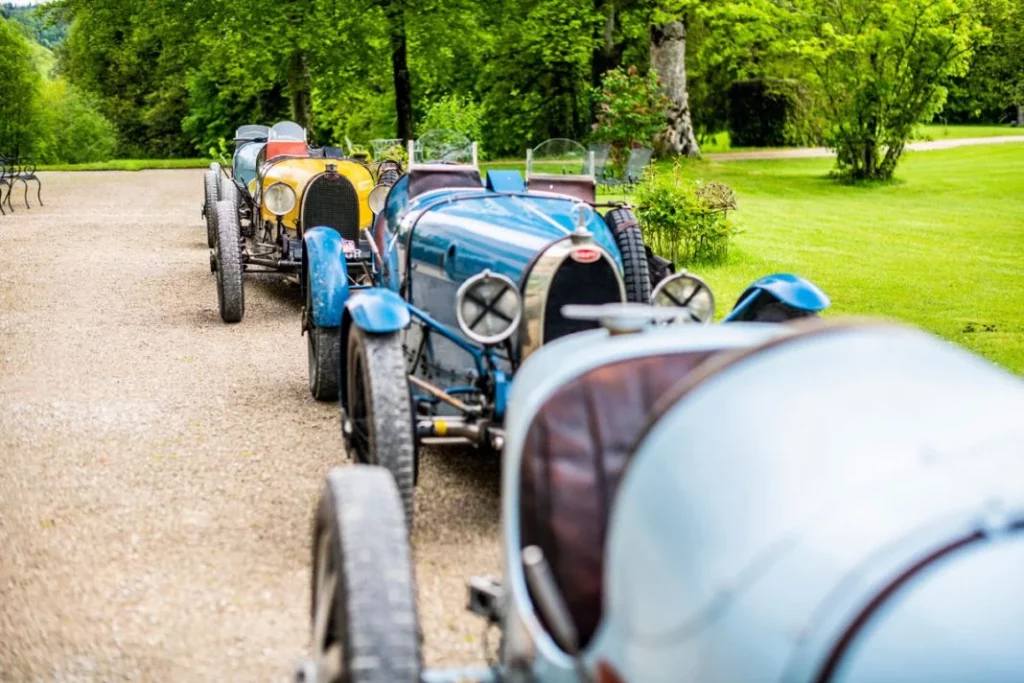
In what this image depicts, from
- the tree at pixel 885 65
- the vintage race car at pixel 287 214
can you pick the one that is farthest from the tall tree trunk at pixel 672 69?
the vintage race car at pixel 287 214

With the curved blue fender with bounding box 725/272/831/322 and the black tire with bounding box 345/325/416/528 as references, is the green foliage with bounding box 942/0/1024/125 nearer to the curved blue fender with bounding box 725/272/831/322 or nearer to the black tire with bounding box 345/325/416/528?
the curved blue fender with bounding box 725/272/831/322

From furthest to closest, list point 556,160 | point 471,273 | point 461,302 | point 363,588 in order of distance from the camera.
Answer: point 556,160 < point 471,273 < point 461,302 < point 363,588

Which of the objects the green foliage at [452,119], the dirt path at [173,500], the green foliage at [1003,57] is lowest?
the dirt path at [173,500]

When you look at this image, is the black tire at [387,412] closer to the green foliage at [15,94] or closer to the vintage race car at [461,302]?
the vintage race car at [461,302]

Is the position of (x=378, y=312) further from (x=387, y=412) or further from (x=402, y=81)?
(x=402, y=81)

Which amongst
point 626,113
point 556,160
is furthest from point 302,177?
point 626,113

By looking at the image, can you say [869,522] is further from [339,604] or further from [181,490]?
[181,490]

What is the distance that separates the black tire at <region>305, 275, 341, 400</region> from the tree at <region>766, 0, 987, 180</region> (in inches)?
837

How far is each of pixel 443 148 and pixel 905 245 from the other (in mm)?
9665

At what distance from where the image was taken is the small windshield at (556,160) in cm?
921

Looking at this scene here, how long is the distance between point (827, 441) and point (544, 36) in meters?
26.3

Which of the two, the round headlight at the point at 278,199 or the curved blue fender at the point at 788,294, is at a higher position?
the round headlight at the point at 278,199

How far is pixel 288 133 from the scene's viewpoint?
1502 cm

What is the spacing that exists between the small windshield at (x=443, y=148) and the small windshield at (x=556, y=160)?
1.59ft
